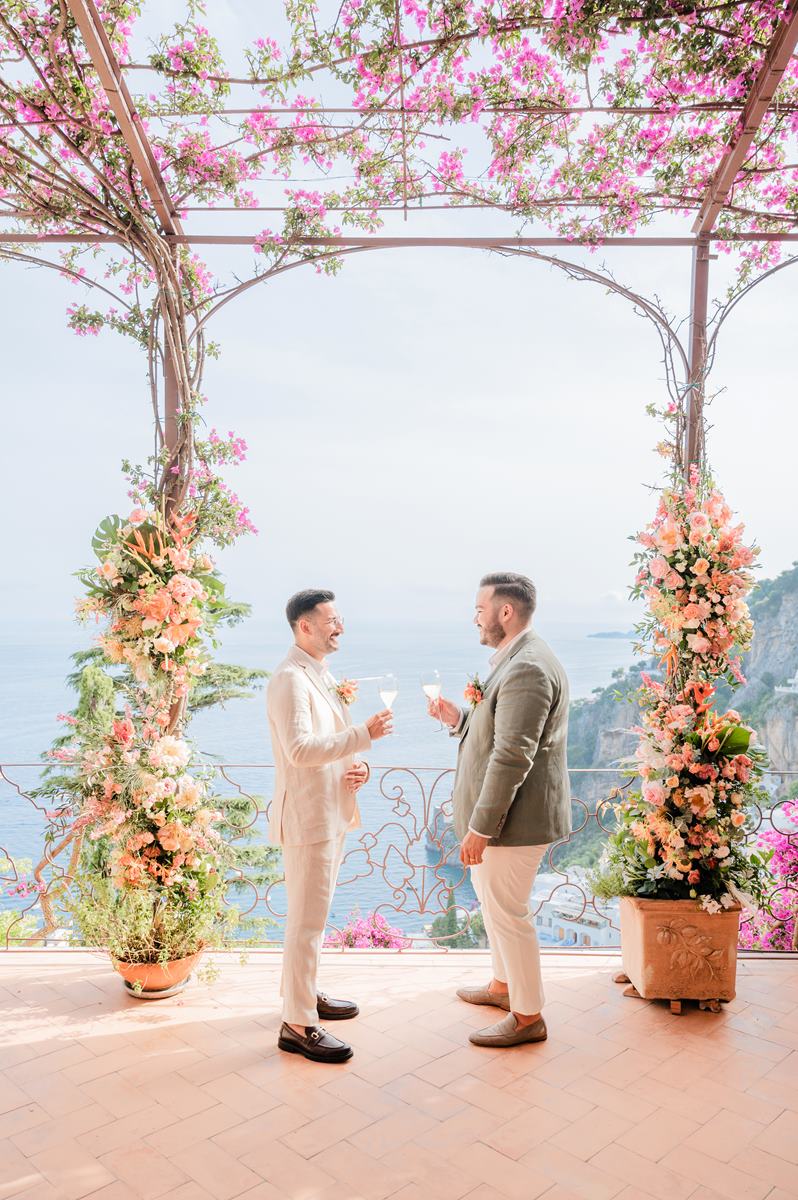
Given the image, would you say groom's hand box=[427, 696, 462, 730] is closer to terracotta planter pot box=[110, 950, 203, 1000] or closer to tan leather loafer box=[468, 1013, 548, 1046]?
tan leather loafer box=[468, 1013, 548, 1046]

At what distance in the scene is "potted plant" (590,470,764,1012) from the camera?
142 inches

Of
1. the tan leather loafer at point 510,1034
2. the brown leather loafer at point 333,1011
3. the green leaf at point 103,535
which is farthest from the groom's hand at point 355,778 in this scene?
the green leaf at point 103,535

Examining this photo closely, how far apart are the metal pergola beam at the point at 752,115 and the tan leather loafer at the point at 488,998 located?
3.59 m

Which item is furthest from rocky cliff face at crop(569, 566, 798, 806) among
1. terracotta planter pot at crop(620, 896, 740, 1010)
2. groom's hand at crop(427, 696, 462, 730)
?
groom's hand at crop(427, 696, 462, 730)

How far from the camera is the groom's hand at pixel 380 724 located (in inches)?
123

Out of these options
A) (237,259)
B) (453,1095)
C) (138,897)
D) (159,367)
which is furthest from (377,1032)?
(237,259)

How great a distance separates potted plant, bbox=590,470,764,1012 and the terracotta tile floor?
0.90 feet

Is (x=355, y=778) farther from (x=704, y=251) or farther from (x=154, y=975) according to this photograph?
(x=704, y=251)

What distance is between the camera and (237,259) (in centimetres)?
411

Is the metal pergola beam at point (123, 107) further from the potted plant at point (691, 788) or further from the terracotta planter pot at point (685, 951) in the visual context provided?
the terracotta planter pot at point (685, 951)

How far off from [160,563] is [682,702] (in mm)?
2372

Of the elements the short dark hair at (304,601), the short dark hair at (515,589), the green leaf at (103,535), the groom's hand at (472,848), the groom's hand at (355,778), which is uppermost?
the green leaf at (103,535)

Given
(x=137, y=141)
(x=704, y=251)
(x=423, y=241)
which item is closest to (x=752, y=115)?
(x=704, y=251)

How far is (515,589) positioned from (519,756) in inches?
25.4
